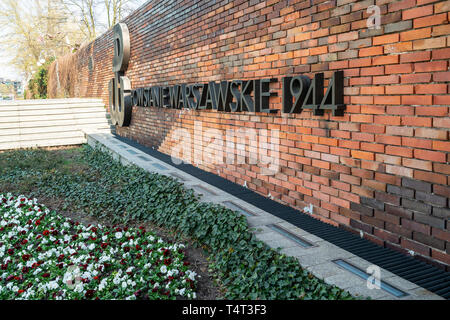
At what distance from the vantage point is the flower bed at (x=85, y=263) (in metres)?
2.91

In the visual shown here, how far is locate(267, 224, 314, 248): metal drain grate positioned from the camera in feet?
10.0

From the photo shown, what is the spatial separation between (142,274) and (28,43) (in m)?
32.4

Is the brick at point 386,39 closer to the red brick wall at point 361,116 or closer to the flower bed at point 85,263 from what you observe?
the red brick wall at point 361,116

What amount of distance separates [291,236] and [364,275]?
2.72ft

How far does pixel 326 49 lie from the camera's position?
3525 millimetres

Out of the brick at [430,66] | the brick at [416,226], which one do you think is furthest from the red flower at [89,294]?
the brick at [430,66]

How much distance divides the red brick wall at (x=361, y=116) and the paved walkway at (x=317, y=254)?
434mm

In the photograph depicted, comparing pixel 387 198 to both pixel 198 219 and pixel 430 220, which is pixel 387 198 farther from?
pixel 198 219

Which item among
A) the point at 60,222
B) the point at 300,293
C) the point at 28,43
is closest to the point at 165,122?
the point at 60,222

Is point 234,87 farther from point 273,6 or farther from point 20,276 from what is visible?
point 20,276

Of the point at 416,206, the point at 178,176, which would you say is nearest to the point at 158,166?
the point at 178,176

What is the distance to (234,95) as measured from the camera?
16.8 feet

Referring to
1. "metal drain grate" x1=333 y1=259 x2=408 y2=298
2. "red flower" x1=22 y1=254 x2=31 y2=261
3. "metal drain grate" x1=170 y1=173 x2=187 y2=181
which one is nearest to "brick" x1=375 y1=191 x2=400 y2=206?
"metal drain grate" x1=333 y1=259 x2=408 y2=298

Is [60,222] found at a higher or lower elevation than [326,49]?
lower
